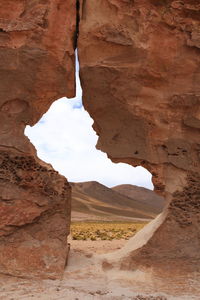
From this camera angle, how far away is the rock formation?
27.3 ft

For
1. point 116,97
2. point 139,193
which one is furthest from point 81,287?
point 139,193

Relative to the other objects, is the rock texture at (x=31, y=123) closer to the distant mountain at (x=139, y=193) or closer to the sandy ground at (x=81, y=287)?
the sandy ground at (x=81, y=287)

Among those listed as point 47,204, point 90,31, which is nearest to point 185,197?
point 47,204


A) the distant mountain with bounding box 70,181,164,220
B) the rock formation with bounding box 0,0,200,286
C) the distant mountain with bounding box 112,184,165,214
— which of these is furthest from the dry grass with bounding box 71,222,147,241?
the distant mountain with bounding box 112,184,165,214

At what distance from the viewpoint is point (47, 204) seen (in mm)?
8328

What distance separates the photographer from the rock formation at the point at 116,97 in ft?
27.3

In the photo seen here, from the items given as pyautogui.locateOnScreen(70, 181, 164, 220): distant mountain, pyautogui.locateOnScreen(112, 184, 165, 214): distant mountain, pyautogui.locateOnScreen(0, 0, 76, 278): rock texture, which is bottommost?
pyautogui.locateOnScreen(112, 184, 165, 214): distant mountain

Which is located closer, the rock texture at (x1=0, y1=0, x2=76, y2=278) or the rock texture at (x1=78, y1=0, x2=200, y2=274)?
the rock texture at (x1=0, y1=0, x2=76, y2=278)

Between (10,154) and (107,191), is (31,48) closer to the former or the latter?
(10,154)

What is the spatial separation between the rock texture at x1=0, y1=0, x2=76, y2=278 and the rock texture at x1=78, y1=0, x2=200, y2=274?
2.29 ft

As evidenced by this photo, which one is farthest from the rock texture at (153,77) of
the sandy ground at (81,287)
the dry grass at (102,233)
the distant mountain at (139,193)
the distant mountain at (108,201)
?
the distant mountain at (139,193)

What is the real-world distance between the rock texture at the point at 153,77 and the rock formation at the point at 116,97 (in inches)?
0.9

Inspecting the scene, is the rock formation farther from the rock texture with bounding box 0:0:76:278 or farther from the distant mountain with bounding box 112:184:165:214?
the distant mountain with bounding box 112:184:165:214

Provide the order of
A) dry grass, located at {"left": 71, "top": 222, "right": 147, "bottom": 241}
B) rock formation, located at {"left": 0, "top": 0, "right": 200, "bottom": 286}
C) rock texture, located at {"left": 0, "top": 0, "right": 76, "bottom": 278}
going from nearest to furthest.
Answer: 1. rock texture, located at {"left": 0, "top": 0, "right": 76, "bottom": 278}
2. rock formation, located at {"left": 0, "top": 0, "right": 200, "bottom": 286}
3. dry grass, located at {"left": 71, "top": 222, "right": 147, "bottom": 241}
